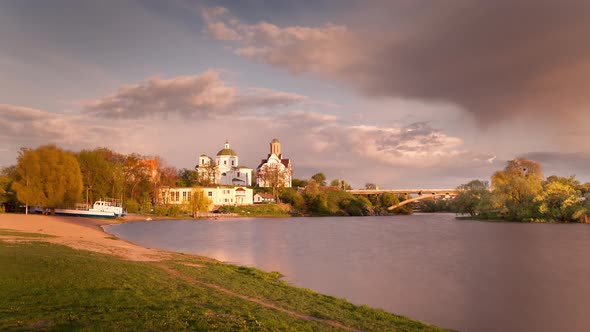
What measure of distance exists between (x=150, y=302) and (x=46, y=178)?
2409 inches

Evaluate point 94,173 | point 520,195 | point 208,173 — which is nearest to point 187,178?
point 208,173

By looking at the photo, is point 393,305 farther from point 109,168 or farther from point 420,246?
point 109,168

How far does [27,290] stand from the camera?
436 inches

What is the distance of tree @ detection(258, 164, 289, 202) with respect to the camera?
4862 inches

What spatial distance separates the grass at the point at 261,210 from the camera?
10324 centimetres

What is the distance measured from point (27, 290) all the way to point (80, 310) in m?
2.87

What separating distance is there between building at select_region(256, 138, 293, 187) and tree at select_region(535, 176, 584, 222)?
7212cm

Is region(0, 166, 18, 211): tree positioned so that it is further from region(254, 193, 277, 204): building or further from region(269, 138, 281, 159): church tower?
region(269, 138, 281, 159): church tower

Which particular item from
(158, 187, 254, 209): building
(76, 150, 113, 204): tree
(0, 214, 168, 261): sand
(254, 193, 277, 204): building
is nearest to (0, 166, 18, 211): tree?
(76, 150, 113, 204): tree

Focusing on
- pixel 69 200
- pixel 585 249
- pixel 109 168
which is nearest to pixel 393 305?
pixel 585 249

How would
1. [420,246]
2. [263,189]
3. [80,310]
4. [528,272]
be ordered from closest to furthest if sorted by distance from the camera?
[80,310] → [528,272] → [420,246] → [263,189]

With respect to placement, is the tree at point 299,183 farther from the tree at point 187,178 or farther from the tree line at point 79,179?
the tree line at point 79,179

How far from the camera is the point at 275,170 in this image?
4919 inches

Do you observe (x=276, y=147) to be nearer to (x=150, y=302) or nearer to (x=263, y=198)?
(x=263, y=198)
